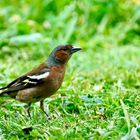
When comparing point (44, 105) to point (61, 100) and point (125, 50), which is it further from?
point (125, 50)

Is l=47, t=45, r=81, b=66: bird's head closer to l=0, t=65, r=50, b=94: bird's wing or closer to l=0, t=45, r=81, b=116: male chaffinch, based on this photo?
l=0, t=45, r=81, b=116: male chaffinch

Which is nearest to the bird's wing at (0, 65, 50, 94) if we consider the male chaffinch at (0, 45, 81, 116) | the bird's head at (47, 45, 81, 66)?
the male chaffinch at (0, 45, 81, 116)

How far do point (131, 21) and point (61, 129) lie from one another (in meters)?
6.32

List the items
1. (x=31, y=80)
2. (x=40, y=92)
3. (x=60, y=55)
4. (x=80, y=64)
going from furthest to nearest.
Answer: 1. (x=80, y=64)
2. (x=60, y=55)
3. (x=31, y=80)
4. (x=40, y=92)

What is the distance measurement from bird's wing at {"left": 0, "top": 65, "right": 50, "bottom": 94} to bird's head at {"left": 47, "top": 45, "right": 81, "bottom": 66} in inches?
6.1

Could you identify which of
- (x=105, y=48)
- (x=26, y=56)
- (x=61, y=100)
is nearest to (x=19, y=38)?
(x=26, y=56)

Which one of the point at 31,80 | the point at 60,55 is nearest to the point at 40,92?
the point at 31,80

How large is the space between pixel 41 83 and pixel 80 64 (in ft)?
10.8

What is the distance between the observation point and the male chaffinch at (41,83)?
6.70m

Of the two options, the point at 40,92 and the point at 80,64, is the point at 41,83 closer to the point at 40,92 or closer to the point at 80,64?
the point at 40,92

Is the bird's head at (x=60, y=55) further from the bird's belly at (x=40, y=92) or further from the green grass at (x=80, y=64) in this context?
the green grass at (x=80, y=64)

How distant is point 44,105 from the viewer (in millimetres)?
7105

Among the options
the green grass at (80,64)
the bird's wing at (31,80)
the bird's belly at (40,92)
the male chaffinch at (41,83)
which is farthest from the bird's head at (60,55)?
the green grass at (80,64)

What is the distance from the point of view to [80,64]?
32.7 ft
